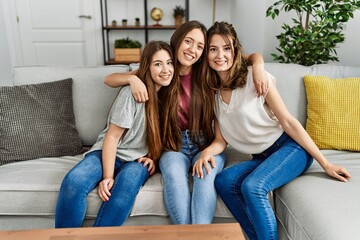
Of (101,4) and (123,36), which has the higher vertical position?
(101,4)

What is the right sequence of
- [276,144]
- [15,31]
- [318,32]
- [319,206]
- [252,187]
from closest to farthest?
1. [319,206]
2. [252,187]
3. [276,144]
4. [318,32]
5. [15,31]

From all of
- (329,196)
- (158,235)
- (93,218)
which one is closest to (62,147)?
(93,218)

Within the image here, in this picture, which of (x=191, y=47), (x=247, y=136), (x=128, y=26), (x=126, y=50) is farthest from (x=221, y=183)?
(x=128, y=26)

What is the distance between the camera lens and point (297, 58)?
2123 mm

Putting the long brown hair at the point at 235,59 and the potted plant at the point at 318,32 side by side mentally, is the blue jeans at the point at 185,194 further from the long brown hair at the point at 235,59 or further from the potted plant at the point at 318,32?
the potted plant at the point at 318,32

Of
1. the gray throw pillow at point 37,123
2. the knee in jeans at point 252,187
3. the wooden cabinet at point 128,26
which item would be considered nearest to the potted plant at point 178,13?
the wooden cabinet at point 128,26

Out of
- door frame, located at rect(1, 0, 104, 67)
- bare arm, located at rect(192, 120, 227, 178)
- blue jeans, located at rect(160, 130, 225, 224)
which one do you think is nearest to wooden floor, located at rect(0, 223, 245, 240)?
blue jeans, located at rect(160, 130, 225, 224)

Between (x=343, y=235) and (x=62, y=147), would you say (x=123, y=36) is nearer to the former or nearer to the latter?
(x=62, y=147)

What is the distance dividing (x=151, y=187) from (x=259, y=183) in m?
0.43

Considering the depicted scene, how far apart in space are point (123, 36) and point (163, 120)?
291 cm

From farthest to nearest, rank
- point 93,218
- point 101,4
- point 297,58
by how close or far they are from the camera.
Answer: point 101,4, point 297,58, point 93,218

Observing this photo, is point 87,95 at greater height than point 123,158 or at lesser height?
greater

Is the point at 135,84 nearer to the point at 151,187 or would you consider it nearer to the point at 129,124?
the point at 129,124

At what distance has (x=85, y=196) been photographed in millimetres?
1343
